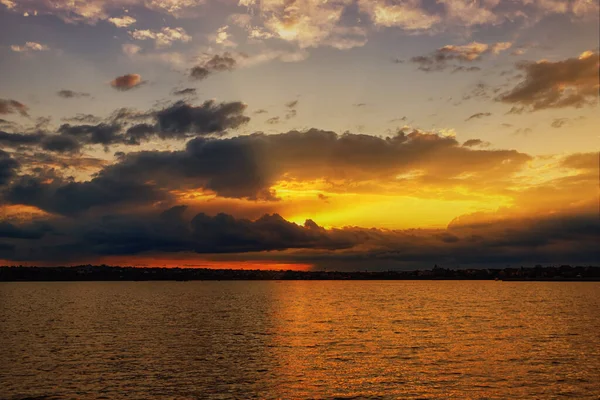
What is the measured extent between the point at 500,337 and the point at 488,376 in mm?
36429

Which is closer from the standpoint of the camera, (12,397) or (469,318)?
A: (12,397)

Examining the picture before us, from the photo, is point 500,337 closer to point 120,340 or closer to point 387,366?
point 387,366

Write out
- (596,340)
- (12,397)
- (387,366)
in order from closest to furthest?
(12,397) < (387,366) < (596,340)

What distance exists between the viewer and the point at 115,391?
166 ft

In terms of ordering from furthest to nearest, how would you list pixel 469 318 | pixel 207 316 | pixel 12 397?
1. pixel 207 316
2. pixel 469 318
3. pixel 12 397

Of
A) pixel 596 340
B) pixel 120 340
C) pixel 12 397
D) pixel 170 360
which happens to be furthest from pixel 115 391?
pixel 596 340

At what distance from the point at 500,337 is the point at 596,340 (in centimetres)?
1511

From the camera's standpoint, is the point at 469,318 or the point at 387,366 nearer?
the point at 387,366

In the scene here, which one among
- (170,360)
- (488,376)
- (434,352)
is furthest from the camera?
(434,352)

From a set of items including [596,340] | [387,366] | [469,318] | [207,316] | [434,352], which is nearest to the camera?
[387,366]

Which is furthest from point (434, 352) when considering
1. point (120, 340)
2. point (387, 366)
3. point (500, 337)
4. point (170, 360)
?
point (120, 340)

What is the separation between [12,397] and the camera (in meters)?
48.2

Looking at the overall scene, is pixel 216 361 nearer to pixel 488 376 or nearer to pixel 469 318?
pixel 488 376

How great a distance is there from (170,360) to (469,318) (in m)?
84.3
